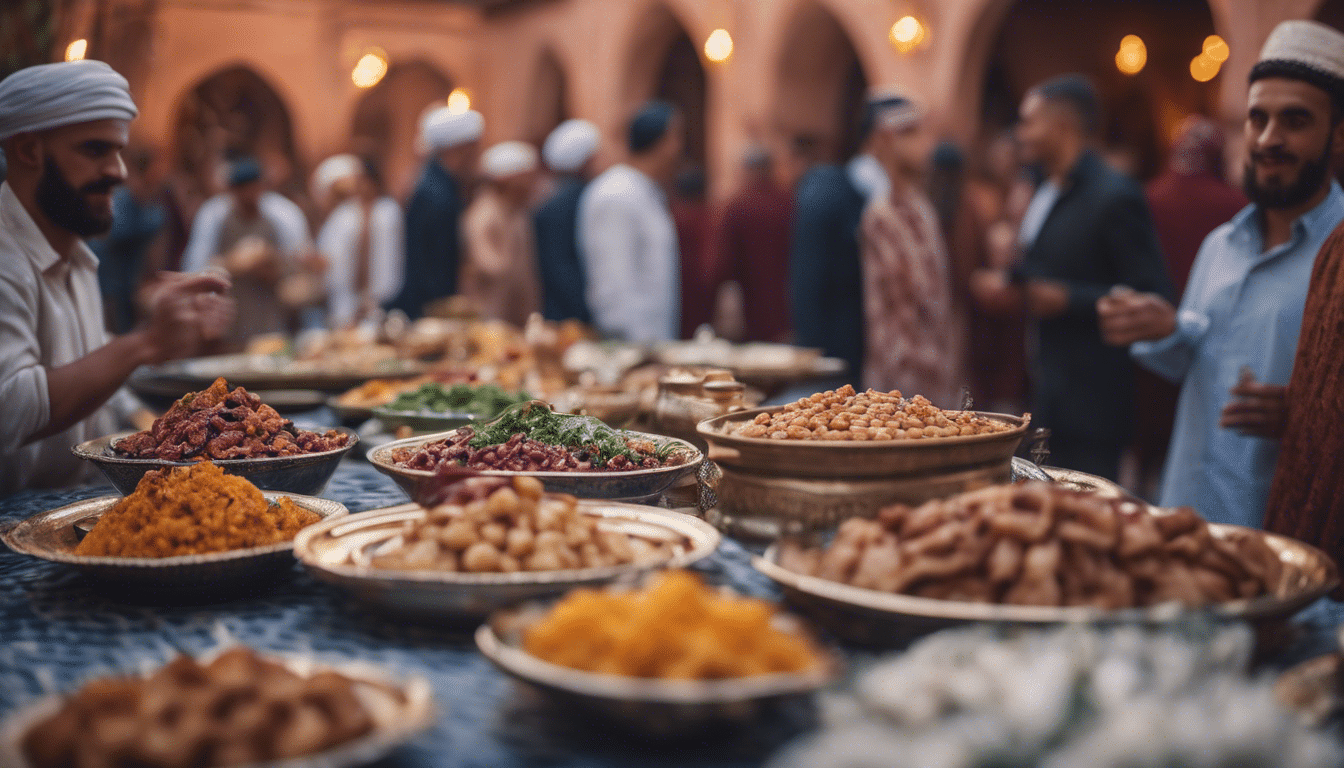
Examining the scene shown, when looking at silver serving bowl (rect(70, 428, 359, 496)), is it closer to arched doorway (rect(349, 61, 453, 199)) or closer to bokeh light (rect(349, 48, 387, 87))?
bokeh light (rect(349, 48, 387, 87))

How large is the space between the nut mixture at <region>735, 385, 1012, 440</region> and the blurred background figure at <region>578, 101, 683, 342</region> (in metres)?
4.11

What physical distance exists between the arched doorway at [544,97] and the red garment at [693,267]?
6919 mm

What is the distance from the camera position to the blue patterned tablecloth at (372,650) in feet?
3.27

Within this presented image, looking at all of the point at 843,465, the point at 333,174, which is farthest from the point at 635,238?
the point at 333,174

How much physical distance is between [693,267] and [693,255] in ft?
0.39

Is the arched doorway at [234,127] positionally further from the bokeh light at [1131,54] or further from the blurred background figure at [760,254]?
the bokeh light at [1131,54]

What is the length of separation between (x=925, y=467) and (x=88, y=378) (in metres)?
1.87

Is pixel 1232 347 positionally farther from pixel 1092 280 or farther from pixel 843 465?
pixel 843 465

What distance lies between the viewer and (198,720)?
88cm

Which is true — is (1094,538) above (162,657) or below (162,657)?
above

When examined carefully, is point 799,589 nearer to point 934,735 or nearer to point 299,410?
point 934,735

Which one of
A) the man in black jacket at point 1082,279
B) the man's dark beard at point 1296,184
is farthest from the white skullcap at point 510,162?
the man's dark beard at point 1296,184

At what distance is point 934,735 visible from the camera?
2.69 feet

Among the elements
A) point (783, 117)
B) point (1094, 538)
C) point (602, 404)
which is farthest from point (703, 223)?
point (1094, 538)
